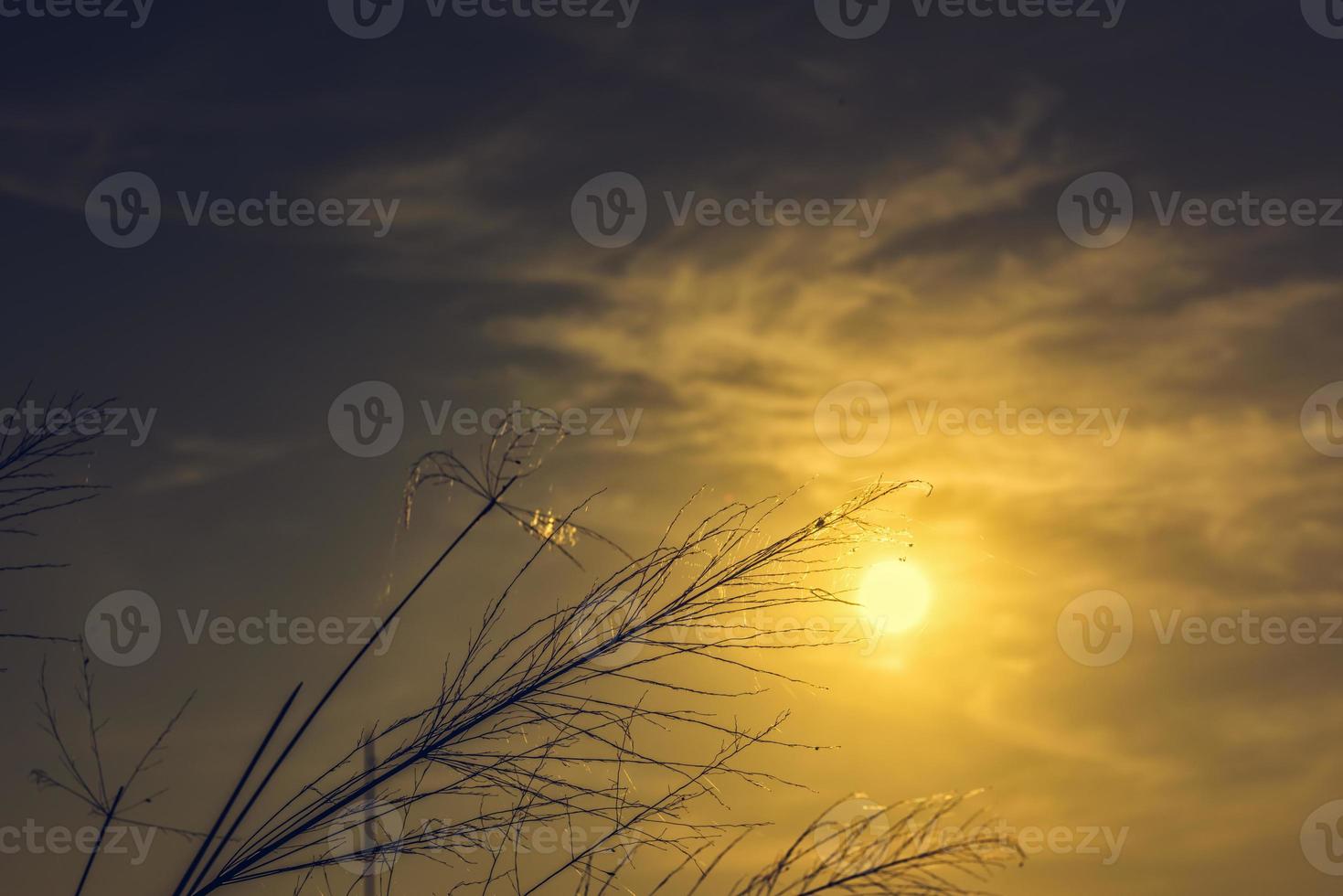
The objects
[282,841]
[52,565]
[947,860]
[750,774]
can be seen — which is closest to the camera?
[947,860]

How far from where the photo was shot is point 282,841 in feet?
7.44

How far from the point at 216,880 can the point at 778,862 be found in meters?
1.00

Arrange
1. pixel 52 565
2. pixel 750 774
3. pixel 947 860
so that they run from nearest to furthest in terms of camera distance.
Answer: pixel 947 860
pixel 750 774
pixel 52 565

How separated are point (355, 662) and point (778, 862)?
81 cm

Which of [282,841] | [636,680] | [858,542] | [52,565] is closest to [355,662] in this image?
[282,841]

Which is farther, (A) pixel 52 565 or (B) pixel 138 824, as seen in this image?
(A) pixel 52 565

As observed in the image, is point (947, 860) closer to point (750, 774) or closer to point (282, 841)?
point (750, 774)

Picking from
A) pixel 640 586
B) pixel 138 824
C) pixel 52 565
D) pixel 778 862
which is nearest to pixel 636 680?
pixel 640 586

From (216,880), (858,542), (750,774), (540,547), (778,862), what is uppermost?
(858,542)

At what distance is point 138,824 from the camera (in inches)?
101

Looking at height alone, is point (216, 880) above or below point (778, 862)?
below

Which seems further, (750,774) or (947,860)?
(750,774)

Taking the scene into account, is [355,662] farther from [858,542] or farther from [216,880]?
[858,542]

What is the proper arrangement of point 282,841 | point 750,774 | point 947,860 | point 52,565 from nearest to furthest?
point 947,860 → point 282,841 → point 750,774 → point 52,565
